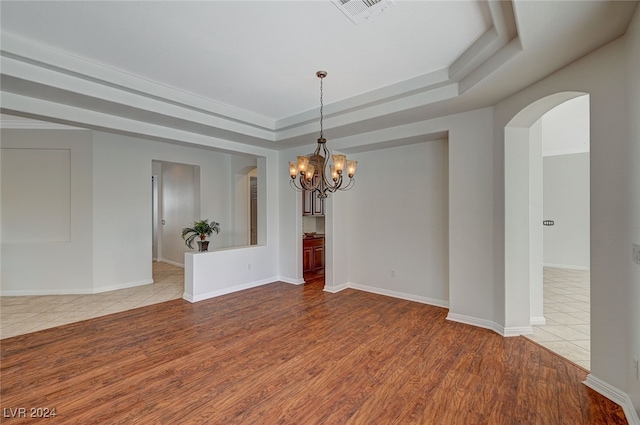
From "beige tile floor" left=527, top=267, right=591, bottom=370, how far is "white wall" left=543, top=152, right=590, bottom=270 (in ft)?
4.27

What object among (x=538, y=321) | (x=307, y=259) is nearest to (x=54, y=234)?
(x=307, y=259)

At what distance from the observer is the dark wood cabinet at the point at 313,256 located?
20.1 ft

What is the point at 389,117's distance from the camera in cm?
380

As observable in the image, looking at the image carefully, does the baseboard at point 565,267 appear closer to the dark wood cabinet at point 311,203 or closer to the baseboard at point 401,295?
the baseboard at point 401,295

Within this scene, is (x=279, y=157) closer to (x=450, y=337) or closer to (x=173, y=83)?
(x=173, y=83)

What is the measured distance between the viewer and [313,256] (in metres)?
6.35

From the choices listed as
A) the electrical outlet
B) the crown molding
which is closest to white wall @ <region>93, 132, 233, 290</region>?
the crown molding

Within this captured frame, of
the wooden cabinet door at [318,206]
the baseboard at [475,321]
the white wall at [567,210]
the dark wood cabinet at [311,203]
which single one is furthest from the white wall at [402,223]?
the white wall at [567,210]

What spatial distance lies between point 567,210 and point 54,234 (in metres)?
11.0

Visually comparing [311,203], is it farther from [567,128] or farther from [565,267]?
[565,267]

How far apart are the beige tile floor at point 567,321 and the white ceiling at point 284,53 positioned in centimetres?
272

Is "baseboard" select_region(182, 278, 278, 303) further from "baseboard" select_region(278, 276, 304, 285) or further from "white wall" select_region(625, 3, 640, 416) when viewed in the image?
"white wall" select_region(625, 3, 640, 416)

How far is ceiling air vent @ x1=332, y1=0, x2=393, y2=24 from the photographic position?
2074 millimetres

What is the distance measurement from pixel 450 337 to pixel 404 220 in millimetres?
1941
